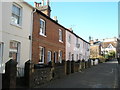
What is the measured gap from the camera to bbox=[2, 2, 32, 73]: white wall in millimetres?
11344

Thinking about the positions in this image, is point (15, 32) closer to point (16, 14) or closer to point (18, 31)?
point (18, 31)

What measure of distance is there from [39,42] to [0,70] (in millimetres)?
5447

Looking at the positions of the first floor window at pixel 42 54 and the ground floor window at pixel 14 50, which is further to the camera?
the first floor window at pixel 42 54

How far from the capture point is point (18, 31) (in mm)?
12695

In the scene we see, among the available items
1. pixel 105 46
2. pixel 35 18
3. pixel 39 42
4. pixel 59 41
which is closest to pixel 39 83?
pixel 39 42

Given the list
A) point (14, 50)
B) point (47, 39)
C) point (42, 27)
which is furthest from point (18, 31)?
point (47, 39)

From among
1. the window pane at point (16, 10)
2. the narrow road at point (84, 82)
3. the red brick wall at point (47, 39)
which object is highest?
the window pane at point (16, 10)

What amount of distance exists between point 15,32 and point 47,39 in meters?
5.72

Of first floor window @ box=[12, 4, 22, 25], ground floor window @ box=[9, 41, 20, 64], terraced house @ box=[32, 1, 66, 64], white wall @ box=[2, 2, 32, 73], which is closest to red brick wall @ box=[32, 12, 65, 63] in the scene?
terraced house @ box=[32, 1, 66, 64]

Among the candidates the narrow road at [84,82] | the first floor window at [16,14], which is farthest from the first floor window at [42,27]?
the narrow road at [84,82]

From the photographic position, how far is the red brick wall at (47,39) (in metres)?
15.0

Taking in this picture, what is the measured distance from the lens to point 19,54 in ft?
42.4

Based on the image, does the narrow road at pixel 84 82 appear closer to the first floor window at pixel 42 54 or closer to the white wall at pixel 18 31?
the first floor window at pixel 42 54

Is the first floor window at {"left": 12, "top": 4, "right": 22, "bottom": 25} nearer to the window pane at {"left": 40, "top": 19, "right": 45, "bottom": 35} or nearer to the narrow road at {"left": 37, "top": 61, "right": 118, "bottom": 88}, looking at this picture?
the window pane at {"left": 40, "top": 19, "right": 45, "bottom": 35}
